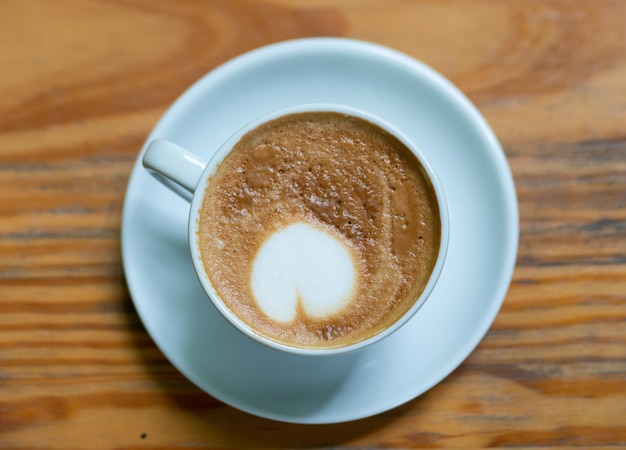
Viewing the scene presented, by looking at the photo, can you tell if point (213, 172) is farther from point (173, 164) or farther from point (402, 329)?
point (402, 329)

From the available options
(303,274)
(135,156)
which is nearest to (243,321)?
(303,274)

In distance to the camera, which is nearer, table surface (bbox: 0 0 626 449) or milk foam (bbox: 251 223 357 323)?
milk foam (bbox: 251 223 357 323)

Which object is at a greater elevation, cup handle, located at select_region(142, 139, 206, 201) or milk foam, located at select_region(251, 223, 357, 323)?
cup handle, located at select_region(142, 139, 206, 201)

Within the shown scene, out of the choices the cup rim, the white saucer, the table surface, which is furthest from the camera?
the table surface

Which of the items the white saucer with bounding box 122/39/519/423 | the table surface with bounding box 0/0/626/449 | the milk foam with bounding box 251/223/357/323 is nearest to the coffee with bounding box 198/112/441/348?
the milk foam with bounding box 251/223/357/323

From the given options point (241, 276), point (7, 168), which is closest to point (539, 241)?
point (241, 276)

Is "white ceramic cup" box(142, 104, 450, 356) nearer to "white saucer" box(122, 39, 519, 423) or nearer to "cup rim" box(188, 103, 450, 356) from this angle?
"cup rim" box(188, 103, 450, 356)
